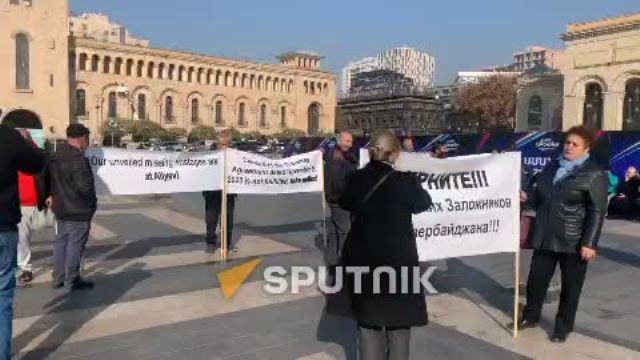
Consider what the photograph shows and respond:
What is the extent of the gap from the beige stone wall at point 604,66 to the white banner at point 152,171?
56.1 m

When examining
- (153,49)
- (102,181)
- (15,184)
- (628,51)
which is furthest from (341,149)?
(153,49)

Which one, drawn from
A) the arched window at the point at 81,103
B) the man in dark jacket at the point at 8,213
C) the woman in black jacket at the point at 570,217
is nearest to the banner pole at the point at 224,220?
the man in dark jacket at the point at 8,213

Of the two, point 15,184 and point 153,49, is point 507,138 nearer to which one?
point 15,184

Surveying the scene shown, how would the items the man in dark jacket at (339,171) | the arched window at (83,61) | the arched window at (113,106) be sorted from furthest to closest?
the arched window at (113,106), the arched window at (83,61), the man in dark jacket at (339,171)

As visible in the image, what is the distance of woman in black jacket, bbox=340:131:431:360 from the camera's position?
341 centimetres

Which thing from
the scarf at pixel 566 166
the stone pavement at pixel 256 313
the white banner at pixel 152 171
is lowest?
the stone pavement at pixel 256 313

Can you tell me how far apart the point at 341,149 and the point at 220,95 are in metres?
93.2

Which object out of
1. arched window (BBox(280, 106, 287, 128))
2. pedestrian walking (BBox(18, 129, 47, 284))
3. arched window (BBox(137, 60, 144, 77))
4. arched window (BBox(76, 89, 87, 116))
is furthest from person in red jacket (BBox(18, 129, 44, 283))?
arched window (BBox(280, 106, 287, 128))

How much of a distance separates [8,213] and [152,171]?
4.57 metres

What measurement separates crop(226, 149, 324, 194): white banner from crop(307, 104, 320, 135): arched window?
10264 centimetres

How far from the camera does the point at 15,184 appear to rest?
418 centimetres

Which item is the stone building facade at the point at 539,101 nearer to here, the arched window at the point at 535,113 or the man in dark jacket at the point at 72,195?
the arched window at the point at 535,113

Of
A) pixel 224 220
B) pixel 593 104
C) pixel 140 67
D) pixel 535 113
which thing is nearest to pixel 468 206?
pixel 224 220

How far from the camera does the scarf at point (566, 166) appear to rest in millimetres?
5031
